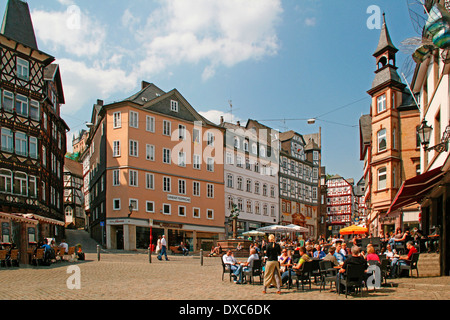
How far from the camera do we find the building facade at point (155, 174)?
148 feet

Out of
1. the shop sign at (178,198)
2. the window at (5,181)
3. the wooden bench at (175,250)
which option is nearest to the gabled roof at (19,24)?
the window at (5,181)

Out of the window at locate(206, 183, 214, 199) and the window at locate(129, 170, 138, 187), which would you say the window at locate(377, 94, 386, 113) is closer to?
the window at locate(206, 183, 214, 199)

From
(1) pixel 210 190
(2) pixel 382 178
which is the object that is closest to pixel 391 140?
(2) pixel 382 178

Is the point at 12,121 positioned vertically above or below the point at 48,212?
above

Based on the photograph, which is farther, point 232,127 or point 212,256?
point 232,127

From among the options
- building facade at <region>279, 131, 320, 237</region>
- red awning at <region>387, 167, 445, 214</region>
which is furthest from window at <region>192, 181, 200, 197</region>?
red awning at <region>387, 167, 445, 214</region>

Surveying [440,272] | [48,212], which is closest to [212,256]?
[48,212]

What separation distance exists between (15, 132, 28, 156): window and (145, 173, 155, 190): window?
1276 centimetres

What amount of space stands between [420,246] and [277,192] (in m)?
45.9

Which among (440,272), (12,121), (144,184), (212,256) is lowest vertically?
(212,256)

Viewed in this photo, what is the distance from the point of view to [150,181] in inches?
1845

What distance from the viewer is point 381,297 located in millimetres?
12531
